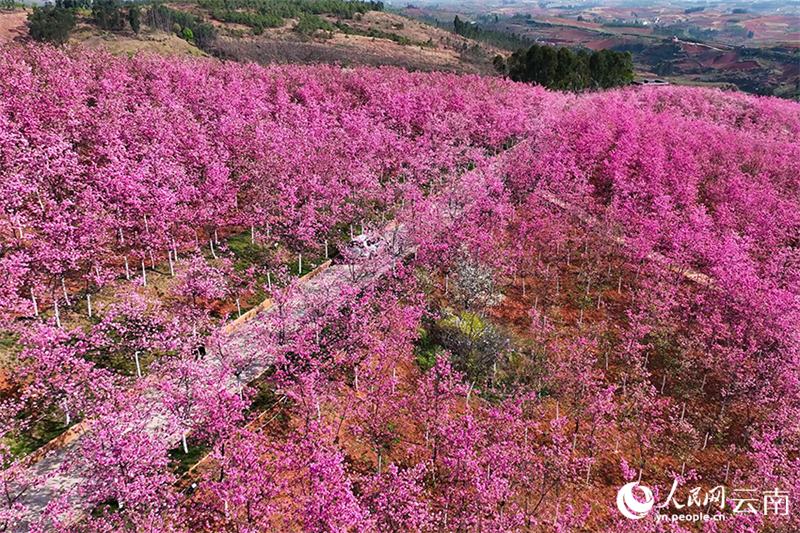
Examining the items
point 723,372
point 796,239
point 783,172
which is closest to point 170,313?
point 723,372

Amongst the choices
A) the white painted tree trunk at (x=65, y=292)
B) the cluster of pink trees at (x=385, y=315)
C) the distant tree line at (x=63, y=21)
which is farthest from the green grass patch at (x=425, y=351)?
the distant tree line at (x=63, y=21)

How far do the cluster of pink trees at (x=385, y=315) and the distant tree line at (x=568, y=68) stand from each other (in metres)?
51.0

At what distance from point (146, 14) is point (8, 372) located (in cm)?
15803

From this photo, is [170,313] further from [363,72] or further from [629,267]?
[363,72]

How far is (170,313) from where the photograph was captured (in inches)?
1092

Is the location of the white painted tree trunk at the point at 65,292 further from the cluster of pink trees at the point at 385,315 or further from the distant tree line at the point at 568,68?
the distant tree line at the point at 568,68
